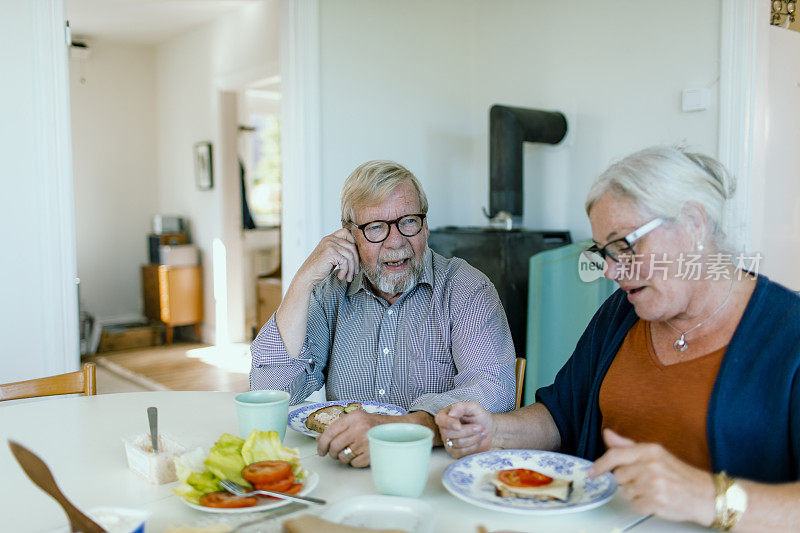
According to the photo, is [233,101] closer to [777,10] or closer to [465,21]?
[465,21]

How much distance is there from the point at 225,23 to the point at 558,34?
123 inches

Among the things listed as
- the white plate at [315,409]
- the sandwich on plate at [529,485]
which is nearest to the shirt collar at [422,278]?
the white plate at [315,409]

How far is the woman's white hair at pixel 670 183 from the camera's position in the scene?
3.72 feet

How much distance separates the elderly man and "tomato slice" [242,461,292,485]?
661 mm

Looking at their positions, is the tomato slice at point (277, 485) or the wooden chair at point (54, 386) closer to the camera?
the tomato slice at point (277, 485)

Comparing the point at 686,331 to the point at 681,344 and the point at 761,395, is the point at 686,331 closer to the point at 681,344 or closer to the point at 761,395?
the point at 681,344

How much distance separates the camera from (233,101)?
5.64 metres

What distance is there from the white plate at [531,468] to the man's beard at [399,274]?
0.66 metres

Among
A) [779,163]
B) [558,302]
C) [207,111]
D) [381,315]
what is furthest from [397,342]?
[207,111]

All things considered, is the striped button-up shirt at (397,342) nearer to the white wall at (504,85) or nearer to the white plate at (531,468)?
the white plate at (531,468)

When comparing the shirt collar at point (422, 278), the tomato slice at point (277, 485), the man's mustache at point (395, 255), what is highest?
the man's mustache at point (395, 255)

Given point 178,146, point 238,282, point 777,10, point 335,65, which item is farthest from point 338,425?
point 178,146

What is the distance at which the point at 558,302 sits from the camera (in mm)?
3045

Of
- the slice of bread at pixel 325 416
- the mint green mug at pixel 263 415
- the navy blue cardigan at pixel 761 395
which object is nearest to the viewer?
the navy blue cardigan at pixel 761 395
